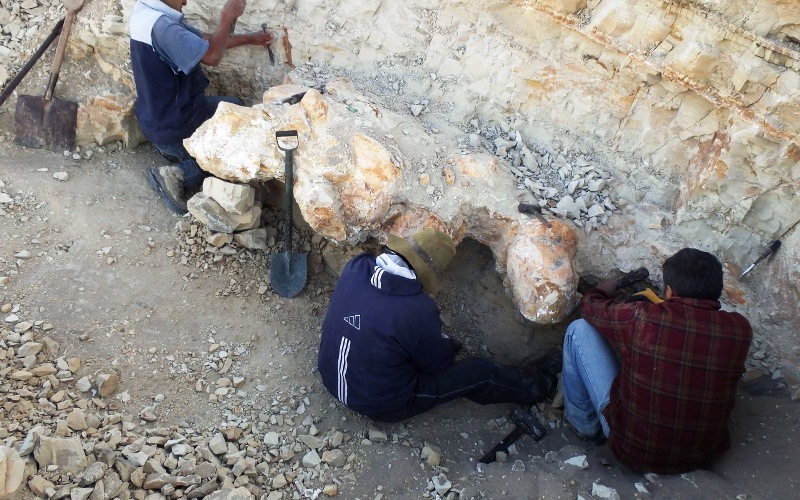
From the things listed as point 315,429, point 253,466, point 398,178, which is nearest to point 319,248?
point 398,178

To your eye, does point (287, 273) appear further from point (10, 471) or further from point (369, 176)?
point (10, 471)

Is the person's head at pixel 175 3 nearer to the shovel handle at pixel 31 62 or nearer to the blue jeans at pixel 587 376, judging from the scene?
the shovel handle at pixel 31 62

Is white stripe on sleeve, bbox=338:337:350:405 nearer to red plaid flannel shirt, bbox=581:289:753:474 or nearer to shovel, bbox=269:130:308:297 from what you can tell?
shovel, bbox=269:130:308:297

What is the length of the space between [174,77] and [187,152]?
0.58 metres

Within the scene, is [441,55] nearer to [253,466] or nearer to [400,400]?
[400,400]

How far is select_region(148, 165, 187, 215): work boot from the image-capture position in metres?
4.28

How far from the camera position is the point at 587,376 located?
330 centimetres

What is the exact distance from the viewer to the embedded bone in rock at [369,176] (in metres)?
3.58

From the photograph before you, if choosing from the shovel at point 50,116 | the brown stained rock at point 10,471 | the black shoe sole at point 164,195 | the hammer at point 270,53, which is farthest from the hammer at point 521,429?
the shovel at point 50,116

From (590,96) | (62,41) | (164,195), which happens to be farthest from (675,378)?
(62,41)

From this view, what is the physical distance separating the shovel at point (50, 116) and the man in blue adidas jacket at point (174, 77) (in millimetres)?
588

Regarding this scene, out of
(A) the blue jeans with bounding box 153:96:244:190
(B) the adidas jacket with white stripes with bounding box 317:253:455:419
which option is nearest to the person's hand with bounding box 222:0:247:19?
(A) the blue jeans with bounding box 153:96:244:190

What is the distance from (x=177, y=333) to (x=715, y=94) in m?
3.29

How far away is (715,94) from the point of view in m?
3.25
